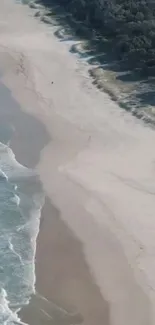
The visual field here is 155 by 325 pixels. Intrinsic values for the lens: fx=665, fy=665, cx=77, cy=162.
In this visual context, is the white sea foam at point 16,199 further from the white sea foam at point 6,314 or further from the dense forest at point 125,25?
the dense forest at point 125,25

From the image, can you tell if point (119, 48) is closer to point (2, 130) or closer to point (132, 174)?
point (2, 130)

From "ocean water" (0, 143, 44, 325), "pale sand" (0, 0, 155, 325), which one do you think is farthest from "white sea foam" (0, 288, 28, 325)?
"pale sand" (0, 0, 155, 325)

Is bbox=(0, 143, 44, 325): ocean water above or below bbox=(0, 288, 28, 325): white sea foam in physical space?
below

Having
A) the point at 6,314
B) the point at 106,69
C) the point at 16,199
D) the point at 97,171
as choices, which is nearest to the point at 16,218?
the point at 16,199

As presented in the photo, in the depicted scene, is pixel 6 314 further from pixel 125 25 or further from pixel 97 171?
pixel 125 25

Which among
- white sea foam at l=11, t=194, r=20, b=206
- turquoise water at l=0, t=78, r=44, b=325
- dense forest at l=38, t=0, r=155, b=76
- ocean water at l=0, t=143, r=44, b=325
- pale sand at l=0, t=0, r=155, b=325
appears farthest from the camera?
dense forest at l=38, t=0, r=155, b=76

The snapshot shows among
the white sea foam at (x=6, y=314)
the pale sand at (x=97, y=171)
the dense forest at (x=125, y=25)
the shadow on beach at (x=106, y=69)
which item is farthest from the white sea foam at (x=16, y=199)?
the dense forest at (x=125, y=25)

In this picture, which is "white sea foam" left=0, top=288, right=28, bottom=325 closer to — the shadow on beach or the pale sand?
the pale sand
